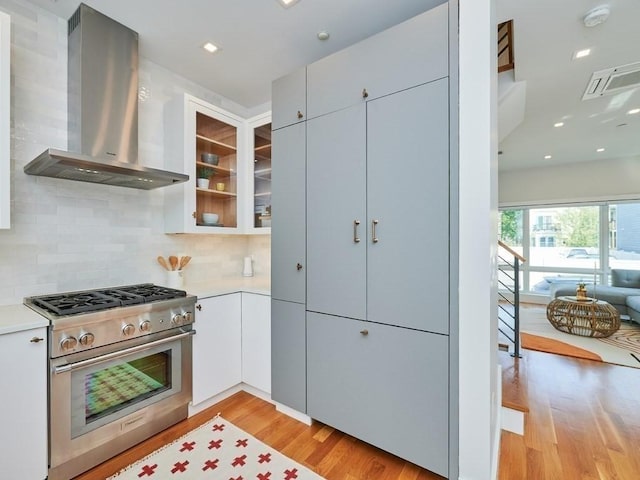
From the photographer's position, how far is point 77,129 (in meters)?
1.88

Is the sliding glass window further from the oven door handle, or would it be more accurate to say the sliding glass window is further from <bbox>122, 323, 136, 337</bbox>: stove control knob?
<bbox>122, 323, 136, 337</bbox>: stove control knob

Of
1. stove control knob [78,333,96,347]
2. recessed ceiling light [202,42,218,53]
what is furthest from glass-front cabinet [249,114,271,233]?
stove control knob [78,333,96,347]

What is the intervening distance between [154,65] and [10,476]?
2.76 m

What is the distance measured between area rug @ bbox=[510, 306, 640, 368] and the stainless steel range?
393 centimetres

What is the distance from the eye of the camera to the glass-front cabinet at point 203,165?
2371 millimetres

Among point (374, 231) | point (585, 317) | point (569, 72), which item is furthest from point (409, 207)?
point (585, 317)

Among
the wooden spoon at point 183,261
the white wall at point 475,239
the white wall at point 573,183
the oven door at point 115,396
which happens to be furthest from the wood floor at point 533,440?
the white wall at point 573,183

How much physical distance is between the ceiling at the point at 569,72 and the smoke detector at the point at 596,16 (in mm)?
28

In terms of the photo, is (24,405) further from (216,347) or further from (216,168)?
(216,168)

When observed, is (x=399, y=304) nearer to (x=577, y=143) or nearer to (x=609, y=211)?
(x=577, y=143)

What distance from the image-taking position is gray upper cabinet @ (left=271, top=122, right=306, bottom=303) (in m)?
2.05

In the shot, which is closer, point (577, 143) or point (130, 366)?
point (130, 366)

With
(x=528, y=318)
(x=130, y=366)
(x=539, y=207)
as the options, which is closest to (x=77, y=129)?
(x=130, y=366)

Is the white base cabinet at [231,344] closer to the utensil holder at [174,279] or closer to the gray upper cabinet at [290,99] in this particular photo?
the utensil holder at [174,279]
